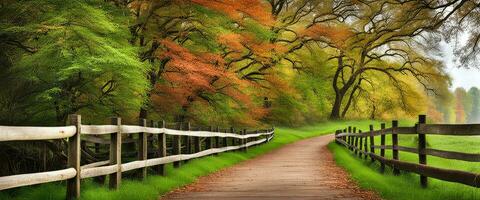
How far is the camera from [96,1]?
16.7 metres

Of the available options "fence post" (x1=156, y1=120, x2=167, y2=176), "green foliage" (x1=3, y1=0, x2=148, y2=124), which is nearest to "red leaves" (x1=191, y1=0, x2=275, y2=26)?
"green foliage" (x1=3, y1=0, x2=148, y2=124)

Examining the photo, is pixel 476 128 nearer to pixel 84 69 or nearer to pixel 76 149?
pixel 76 149

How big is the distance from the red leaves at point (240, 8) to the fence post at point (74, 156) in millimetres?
13319

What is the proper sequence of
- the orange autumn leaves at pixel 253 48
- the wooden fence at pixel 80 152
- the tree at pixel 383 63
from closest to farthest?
the wooden fence at pixel 80 152, the orange autumn leaves at pixel 253 48, the tree at pixel 383 63

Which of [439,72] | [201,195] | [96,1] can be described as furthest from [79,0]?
[439,72]

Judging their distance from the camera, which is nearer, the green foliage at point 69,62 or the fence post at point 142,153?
the fence post at point 142,153

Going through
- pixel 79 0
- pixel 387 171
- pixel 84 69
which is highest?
pixel 79 0

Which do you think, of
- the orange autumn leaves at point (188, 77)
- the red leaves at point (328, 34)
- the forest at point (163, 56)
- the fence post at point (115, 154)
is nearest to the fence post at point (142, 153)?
the fence post at point (115, 154)

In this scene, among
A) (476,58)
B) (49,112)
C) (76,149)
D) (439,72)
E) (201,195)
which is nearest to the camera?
(76,149)

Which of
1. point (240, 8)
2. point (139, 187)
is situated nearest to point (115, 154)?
point (139, 187)

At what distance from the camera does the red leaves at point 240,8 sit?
2173cm

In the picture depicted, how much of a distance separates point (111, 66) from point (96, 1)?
3.09 m

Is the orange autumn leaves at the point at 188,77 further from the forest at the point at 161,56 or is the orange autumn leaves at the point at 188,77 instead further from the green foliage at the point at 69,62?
the green foliage at the point at 69,62

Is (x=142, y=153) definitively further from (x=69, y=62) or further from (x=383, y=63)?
(x=383, y=63)
